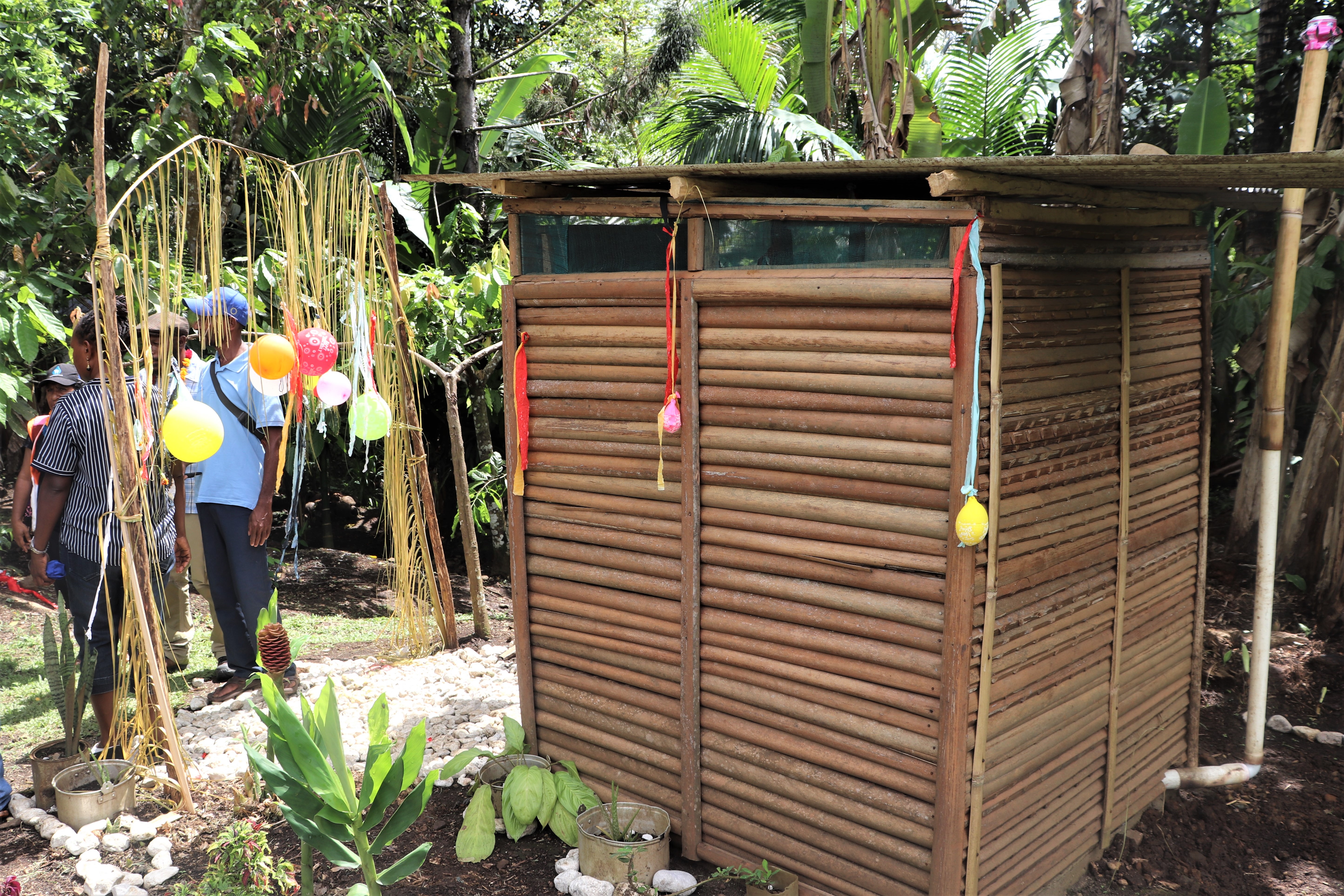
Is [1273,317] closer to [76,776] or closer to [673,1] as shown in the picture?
[76,776]

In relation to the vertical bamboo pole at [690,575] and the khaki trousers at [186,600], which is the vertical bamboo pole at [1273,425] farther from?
the khaki trousers at [186,600]

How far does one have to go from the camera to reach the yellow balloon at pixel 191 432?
348 centimetres

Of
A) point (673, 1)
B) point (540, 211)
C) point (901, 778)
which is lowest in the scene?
point (901, 778)

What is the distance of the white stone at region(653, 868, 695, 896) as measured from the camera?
136 inches

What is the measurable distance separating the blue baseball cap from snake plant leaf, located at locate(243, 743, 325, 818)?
6.56 feet

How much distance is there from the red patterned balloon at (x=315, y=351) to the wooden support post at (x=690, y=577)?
157cm

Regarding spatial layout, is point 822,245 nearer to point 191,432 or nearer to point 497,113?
point 191,432

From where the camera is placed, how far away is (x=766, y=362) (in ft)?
10.9

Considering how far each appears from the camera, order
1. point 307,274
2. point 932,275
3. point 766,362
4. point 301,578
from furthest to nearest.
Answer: point 301,578 → point 307,274 → point 766,362 → point 932,275

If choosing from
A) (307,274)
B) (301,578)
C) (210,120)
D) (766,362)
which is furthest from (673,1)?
(766,362)

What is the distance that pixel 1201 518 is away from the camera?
4.23 meters

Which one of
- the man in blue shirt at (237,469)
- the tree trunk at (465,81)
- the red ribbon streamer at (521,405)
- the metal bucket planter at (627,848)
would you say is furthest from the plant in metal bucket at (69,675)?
the tree trunk at (465,81)

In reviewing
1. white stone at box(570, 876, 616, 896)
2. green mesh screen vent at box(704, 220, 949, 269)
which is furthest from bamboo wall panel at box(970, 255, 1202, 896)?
white stone at box(570, 876, 616, 896)

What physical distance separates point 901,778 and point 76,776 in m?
3.28
